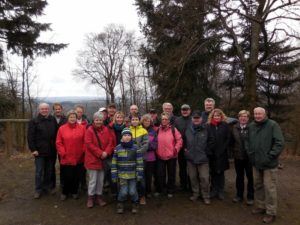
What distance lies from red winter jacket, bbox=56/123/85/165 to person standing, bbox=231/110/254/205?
2892 mm

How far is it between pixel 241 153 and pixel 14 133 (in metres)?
9.62

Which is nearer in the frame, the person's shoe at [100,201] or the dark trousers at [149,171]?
the person's shoe at [100,201]

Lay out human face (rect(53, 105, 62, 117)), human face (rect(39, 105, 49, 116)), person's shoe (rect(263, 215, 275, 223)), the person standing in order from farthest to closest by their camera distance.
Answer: human face (rect(53, 105, 62, 117)) < human face (rect(39, 105, 49, 116)) < the person standing < person's shoe (rect(263, 215, 275, 223))

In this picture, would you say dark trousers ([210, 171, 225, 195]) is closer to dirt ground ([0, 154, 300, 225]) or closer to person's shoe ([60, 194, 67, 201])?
dirt ground ([0, 154, 300, 225])

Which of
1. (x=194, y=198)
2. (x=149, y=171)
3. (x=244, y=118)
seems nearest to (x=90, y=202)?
(x=149, y=171)

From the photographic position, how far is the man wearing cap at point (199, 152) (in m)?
6.48

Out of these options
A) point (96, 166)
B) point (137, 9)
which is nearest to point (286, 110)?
point (137, 9)

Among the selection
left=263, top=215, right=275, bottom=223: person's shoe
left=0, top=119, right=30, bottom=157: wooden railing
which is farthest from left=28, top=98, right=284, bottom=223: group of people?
left=0, top=119, right=30, bottom=157: wooden railing

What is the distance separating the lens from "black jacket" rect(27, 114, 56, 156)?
266 inches

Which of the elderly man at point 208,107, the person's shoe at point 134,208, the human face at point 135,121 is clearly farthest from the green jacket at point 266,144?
the person's shoe at point 134,208

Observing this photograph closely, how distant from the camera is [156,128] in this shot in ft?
22.2

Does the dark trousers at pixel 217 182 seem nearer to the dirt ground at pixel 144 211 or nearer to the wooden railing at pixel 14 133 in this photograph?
the dirt ground at pixel 144 211

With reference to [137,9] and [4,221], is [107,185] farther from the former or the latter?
[137,9]

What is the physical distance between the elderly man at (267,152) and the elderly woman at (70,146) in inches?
123
